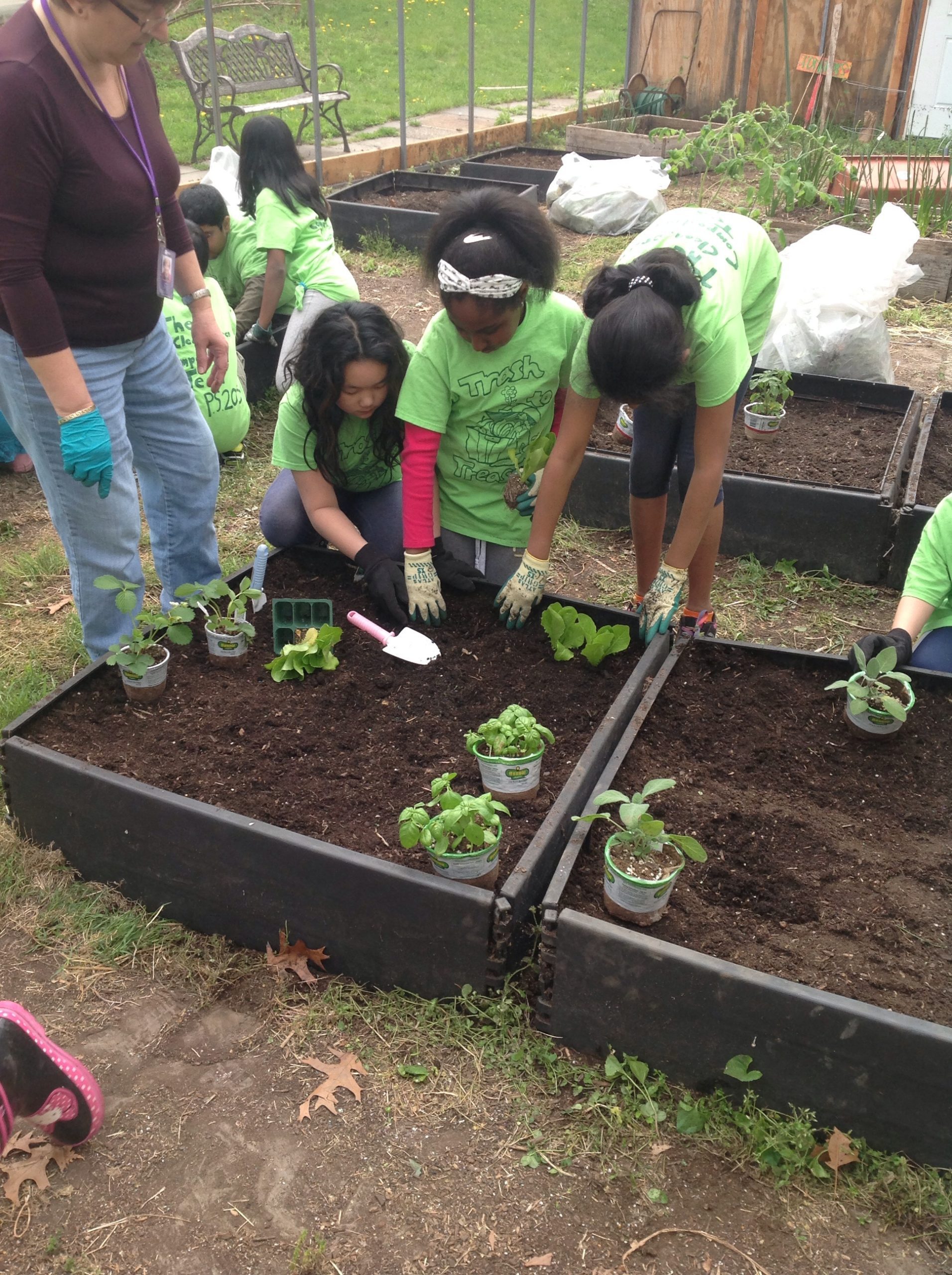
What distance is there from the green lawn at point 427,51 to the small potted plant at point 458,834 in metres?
8.28

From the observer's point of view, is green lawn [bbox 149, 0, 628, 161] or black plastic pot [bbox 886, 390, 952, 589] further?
green lawn [bbox 149, 0, 628, 161]

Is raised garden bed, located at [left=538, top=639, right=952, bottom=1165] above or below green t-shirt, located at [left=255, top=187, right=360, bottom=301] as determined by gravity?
below

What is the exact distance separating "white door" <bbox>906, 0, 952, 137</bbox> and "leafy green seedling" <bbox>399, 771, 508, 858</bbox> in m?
9.33

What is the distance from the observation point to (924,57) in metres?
8.98

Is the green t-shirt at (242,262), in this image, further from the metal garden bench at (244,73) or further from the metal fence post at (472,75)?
the metal fence post at (472,75)

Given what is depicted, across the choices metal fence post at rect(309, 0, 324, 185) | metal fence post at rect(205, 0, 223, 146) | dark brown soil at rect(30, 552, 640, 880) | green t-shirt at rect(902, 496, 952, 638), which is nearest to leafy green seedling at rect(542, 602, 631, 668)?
dark brown soil at rect(30, 552, 640, 880)

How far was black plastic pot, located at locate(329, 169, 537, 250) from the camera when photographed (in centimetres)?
634

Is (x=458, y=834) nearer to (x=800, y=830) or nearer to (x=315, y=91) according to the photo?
(x=800, y=830)

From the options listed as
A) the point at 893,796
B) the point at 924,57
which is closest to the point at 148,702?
the point at 893,796

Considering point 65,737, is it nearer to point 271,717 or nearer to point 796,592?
point 271,717

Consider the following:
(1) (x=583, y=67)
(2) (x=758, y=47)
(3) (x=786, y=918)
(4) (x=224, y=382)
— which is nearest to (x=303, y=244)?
(4) (x=224, y=382)

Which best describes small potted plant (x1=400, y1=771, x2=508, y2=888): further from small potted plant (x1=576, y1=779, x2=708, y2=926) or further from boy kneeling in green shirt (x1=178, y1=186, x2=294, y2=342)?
boy kneeling in green shirt (x1=178, y1=186, x2=294, y2=342)

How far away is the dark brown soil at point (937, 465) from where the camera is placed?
332 cm

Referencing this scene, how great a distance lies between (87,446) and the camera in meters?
2.04
